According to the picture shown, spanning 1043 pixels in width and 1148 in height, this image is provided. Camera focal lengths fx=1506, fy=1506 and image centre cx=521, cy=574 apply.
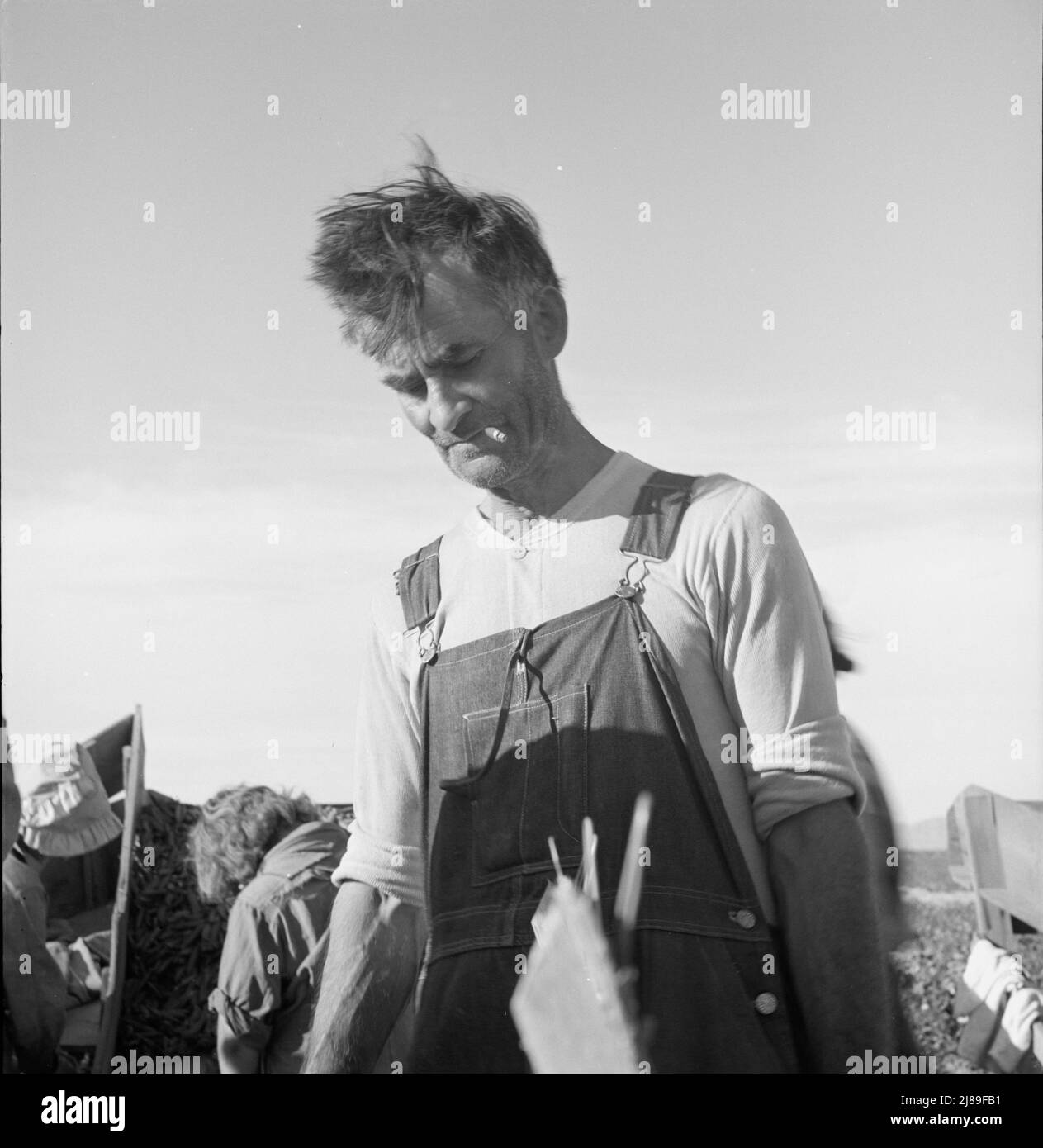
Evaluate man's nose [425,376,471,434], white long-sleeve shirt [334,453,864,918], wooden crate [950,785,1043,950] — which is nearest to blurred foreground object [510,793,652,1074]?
white long-sleeve shirt [334,453,864,918]

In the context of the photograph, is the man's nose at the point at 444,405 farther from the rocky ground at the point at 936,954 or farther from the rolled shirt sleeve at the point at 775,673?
the rocky ground at the point at 936,954

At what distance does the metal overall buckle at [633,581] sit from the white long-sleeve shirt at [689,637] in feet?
0.04

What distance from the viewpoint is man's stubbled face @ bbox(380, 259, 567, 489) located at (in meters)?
3.15

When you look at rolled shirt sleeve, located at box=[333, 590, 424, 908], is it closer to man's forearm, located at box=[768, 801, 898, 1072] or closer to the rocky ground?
man's forearm, located at box=[768, 801, 898, 1072]

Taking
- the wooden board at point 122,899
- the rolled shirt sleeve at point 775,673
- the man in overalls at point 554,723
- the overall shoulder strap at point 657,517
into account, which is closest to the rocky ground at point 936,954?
the man in overalls at point 554,723

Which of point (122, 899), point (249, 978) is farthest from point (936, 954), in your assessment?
point (122, 899)

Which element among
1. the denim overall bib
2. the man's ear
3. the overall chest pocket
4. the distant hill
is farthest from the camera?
the man's ear

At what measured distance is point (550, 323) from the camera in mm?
3215

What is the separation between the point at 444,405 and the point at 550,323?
0.94 feet

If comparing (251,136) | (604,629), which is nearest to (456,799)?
(604,629)

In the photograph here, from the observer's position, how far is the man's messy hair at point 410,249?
10.4 feet

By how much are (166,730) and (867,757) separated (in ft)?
4.89

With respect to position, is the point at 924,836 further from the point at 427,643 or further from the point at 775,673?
the point at 427,643

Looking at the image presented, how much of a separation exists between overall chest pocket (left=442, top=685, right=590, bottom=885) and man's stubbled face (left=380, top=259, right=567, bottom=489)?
510 mm
